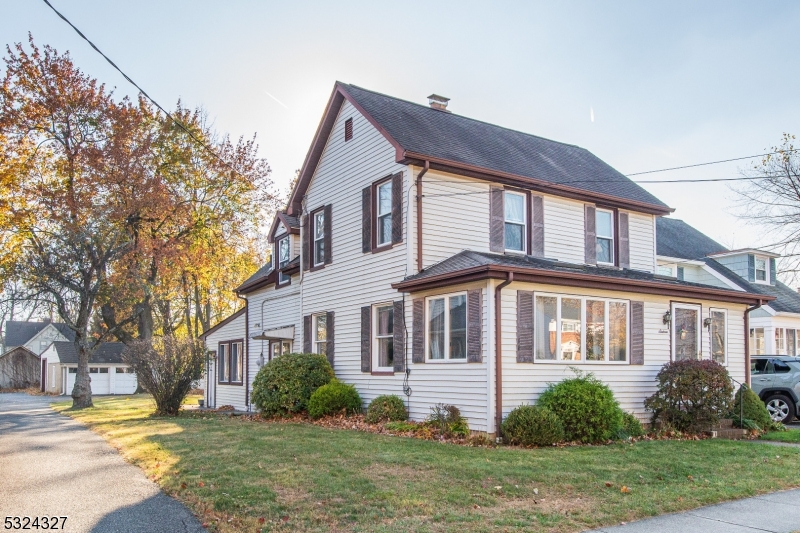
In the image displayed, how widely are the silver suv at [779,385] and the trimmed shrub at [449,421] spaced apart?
29.4ft

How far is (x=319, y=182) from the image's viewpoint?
64.9 feet

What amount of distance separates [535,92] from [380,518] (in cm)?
1134

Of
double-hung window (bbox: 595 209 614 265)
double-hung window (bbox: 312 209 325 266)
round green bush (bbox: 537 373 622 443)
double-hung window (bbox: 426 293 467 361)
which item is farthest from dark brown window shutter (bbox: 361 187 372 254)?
double-hung window (bbox: 595 209 614 265)

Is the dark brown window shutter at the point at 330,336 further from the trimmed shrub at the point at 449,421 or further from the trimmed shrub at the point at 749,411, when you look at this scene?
the trimmed shrub at the point at 749,411

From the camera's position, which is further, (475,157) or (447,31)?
(475,157)

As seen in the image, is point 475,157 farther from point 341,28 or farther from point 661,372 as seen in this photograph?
point 661,372

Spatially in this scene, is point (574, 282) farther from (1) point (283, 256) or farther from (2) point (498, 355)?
(1) point (283, 256)

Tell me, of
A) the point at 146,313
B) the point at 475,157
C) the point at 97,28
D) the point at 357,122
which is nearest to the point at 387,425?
the point at 475,157

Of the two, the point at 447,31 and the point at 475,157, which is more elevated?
the point at 447,31

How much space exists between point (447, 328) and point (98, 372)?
39186 millimetres

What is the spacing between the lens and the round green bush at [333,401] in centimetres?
1622

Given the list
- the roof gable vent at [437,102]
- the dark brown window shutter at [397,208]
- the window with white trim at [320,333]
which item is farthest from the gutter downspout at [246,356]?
the dark brown window shutter at [397,208]

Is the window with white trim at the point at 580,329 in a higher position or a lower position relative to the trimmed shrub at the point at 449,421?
higher

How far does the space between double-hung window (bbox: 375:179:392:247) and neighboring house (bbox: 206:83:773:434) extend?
4 centimetres
